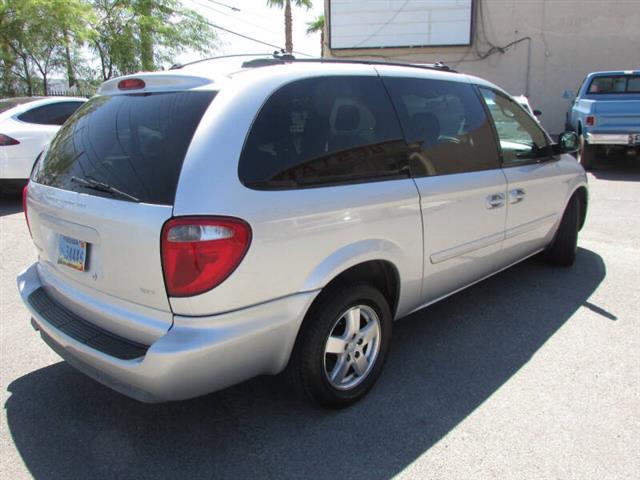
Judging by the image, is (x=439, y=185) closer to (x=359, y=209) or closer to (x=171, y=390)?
(x=359, y=209)

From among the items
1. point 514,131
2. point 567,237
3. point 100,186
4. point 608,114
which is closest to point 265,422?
point 100,186

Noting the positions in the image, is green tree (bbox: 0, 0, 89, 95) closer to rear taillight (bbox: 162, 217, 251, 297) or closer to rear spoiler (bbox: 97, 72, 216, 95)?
rear spoiler (bbox: 97, 72, 216, 95)

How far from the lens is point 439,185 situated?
10.2 feet

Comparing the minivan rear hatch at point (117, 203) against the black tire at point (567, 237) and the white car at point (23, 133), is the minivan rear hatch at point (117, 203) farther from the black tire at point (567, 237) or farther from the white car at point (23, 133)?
the white car at point (23, 133)

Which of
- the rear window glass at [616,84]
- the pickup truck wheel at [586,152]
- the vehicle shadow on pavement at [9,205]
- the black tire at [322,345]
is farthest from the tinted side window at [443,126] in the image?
the rear window glass at [616,84]

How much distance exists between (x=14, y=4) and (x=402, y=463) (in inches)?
664

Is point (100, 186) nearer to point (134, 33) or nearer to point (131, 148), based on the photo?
point (131, 148)

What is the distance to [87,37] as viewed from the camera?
16.5 m

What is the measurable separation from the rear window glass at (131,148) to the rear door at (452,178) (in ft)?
4.25

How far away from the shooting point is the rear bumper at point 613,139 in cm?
1002

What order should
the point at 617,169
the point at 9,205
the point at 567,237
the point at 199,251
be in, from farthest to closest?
the point at 617,169, the point at 9,205, the point at 567,237, the point at 199,251

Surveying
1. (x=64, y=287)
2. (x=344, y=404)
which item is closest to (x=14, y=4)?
(x=64, y=287)

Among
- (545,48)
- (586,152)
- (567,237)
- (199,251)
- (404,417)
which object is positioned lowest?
(404,417)

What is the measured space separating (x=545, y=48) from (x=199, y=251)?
63.0 feet
